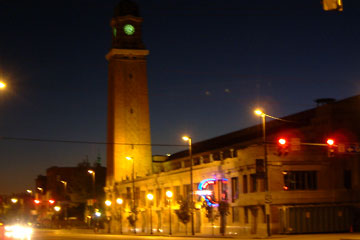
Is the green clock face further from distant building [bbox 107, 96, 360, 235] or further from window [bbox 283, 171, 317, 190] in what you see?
window [bbox 283, 171, 317, 190]

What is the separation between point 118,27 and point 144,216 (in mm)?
35280

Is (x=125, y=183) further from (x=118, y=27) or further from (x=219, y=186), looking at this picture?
(x=219, y=186)

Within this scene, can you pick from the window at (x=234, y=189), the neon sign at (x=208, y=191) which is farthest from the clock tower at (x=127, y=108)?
the window at (x=234, y=189)

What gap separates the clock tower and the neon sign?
121ft

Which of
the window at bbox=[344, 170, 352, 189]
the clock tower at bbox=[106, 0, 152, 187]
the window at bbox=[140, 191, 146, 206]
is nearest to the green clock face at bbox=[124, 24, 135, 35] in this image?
the clock tower at bbox=[106, 0, 152, 187]

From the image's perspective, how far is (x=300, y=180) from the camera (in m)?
53.2

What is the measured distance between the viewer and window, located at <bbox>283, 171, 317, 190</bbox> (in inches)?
2079

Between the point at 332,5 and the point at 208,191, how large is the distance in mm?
45032

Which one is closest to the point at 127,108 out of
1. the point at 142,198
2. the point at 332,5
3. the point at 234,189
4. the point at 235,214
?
the point at 142,198

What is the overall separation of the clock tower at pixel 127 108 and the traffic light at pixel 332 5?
8289cm

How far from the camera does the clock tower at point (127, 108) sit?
98.5 metres

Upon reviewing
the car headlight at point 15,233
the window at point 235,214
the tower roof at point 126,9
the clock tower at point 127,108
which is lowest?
the car headlight at point 15,233

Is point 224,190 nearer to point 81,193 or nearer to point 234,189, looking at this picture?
point 234,189

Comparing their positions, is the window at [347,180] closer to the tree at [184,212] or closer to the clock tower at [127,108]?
the tree at [184,212]
